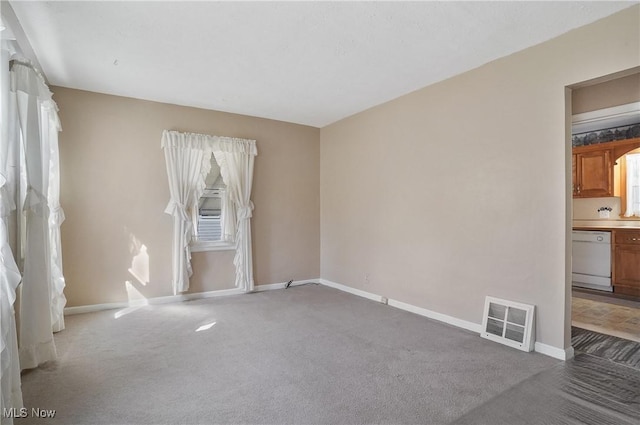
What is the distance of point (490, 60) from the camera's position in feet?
10.6

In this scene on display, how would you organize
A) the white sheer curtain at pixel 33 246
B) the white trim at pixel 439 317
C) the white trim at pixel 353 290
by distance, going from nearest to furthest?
1. the white sheer curtain at pixel 33 246
2. the white trim at pixel 439 317
3. the white trim at pixel 353 290

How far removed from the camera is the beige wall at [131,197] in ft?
13.1

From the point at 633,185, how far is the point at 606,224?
729 millimetres

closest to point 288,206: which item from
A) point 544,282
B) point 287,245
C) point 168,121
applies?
point 287,245

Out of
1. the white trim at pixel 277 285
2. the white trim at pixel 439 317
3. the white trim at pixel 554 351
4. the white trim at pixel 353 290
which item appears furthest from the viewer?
the white trim at pixel 277 285

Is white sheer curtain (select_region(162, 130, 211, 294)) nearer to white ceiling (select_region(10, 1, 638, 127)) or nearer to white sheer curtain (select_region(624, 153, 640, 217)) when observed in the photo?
white ceiling (select_region(10, 1, 638, 127))

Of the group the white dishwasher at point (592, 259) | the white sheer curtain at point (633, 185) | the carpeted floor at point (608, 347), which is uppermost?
the white sheer curtain at point (633, 185)

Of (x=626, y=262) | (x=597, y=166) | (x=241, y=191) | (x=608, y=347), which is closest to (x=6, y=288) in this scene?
(x=241, y=191)

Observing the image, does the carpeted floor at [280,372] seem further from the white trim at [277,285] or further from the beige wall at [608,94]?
the beige wall at [608,94]

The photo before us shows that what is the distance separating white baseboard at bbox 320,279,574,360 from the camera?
9.06 feet

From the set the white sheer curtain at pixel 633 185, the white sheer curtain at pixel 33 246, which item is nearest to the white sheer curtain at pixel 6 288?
the white sheer curtain at pixel 33 246

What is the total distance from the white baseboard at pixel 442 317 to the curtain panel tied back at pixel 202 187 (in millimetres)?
1533

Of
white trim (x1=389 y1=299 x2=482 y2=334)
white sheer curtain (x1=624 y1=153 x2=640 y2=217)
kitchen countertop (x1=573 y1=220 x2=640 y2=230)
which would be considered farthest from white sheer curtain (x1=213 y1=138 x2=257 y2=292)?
white sheer curtain (x1=624 y1=153 x2=640 y2=217)

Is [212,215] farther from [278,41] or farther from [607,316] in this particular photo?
[607,316]
